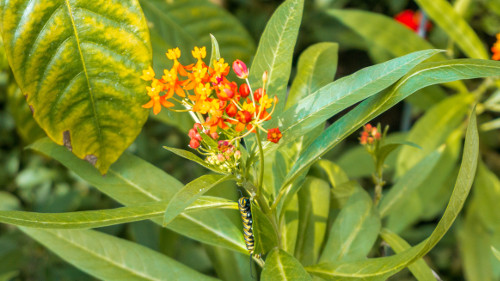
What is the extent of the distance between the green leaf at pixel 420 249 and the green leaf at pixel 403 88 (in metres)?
0.08

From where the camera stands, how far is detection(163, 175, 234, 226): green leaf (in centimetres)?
69

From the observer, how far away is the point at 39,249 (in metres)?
1.84

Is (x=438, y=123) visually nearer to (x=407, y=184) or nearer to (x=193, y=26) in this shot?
(x=407, y=184)

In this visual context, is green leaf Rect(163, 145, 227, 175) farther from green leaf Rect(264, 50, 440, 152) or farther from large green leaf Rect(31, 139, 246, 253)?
large green leaf Rect(31, 139, 246, 253)

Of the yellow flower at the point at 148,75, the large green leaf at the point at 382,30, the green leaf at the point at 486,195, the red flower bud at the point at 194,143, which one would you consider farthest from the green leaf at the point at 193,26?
the green leaf at the point at 486,195

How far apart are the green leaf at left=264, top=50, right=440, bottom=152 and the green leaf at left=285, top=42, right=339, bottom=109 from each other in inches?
10.0

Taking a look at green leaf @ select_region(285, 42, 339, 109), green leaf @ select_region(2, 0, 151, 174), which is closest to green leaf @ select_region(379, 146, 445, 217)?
green leaf @ select_region(285, 42, 339, 109)

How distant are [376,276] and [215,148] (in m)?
0.35

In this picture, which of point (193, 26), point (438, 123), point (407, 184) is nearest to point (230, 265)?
point (407, 184)

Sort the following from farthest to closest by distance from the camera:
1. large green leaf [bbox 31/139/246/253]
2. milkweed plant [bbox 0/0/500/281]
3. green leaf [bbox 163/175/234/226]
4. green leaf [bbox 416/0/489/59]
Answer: green leaf [bbox 416/0/489/59]
large green leaf [bbox 31/139/246/253]
milkweed plant [bbox 0/0/500/281]
green leaf [bbox 163/175/234/226]

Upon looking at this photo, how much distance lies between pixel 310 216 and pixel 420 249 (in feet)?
1.26

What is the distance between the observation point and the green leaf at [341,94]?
79 centimetres

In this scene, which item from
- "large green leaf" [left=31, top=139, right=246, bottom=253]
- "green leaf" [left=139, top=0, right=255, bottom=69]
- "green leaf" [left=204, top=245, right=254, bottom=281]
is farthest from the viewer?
"green leaf" [left=139, top=0, right=255, bottom=69]

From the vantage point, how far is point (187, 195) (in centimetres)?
73
